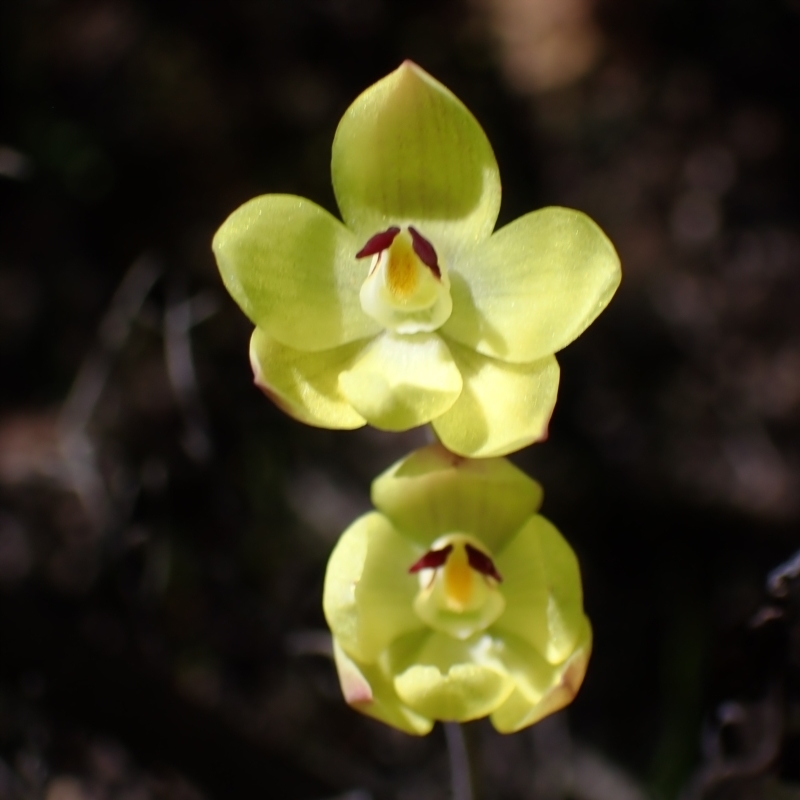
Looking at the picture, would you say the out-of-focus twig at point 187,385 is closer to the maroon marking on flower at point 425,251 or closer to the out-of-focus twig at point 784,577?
the maroon marking on flower at point 425,251

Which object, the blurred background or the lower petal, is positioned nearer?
the lower petal

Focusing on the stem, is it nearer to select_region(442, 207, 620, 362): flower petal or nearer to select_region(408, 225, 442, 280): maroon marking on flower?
select_region(442, 207, 620, 362): flower petal

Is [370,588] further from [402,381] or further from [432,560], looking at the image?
[402,381]

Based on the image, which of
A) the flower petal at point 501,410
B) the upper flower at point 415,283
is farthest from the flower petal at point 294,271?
the flower petal at point 501,410

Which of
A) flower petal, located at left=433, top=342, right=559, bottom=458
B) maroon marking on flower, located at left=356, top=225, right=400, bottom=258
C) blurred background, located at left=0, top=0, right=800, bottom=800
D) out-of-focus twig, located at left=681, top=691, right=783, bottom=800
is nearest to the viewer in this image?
flower petal, located at left=433, top=342, right=559, bottom=458

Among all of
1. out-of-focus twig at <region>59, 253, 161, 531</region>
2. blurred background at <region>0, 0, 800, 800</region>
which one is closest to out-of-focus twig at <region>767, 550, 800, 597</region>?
blurred background at <region>0, 0, 800, 800</region>

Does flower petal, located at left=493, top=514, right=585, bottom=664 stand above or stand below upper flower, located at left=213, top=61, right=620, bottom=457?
below

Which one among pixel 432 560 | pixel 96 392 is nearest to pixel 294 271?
pixel 432 560
